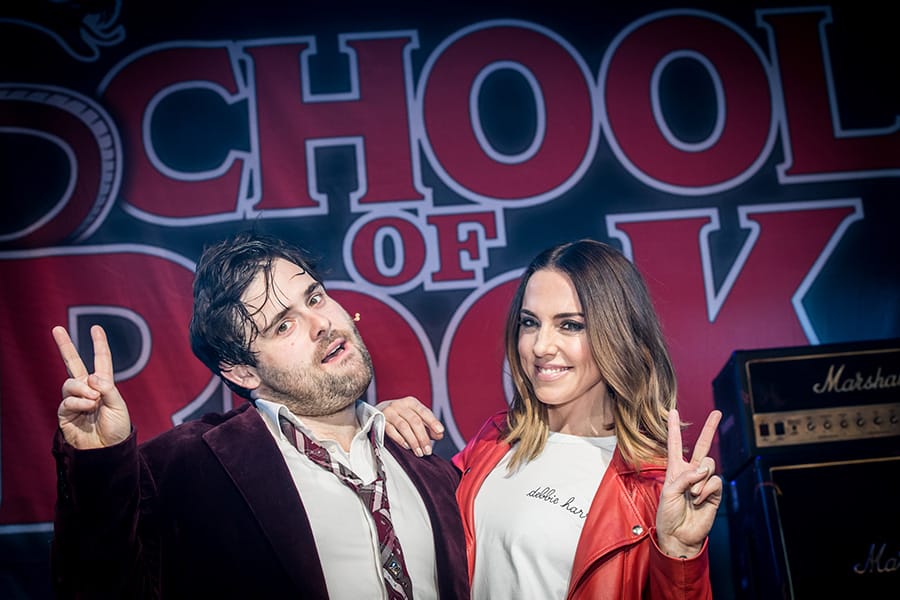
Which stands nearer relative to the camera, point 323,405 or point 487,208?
point 323,405

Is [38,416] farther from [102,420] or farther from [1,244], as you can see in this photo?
[102,420]

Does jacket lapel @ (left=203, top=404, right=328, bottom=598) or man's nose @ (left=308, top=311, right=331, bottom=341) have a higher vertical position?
man's nose @ (left=308, top=311, right=331, bottom=341)

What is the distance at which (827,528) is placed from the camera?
2.84 metres

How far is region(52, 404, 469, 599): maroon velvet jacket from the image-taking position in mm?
2053

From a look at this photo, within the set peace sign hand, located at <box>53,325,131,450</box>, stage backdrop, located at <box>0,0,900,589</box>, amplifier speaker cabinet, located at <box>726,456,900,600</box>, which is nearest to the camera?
peace sign hand, located at <box>53,325,131,450</box>

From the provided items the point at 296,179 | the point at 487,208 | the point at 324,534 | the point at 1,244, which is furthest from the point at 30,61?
the point at 324,534

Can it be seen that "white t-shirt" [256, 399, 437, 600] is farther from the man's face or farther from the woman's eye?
the woman's eye

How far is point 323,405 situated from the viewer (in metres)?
2.49

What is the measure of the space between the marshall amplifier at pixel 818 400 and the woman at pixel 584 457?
1.62ft

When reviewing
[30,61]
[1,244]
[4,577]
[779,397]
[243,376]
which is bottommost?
[4,577]

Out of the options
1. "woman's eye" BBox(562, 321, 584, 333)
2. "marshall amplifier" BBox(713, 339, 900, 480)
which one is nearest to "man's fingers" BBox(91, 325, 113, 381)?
"woman's eye" BBox(562, 321, 584, 333)

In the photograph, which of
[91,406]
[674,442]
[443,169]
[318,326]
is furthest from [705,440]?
[443,169]

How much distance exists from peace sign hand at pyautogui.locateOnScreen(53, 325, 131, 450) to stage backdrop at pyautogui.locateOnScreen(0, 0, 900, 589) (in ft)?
5.18

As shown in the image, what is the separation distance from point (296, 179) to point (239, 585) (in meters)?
2.07
